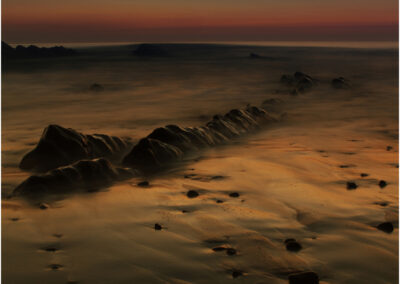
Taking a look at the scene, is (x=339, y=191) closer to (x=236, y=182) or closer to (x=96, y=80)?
(x=236, y=182)

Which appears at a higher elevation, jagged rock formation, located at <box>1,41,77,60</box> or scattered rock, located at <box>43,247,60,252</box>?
jagged rock formation, located at <box>1,41,77,60</box>

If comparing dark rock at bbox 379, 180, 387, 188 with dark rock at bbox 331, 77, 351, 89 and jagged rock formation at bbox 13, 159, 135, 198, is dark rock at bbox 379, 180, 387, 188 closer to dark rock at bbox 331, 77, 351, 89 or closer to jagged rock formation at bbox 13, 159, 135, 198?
jagged rock formation at bbox 13, 159, 135, 198

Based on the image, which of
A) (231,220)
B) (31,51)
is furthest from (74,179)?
(31,51)

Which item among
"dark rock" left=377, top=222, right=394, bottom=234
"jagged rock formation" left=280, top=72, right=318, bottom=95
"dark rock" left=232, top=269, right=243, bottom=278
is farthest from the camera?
"jagged rock formation" left=280, top=72, right=318, bottom=95

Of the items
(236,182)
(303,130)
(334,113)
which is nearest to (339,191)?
(236,182)

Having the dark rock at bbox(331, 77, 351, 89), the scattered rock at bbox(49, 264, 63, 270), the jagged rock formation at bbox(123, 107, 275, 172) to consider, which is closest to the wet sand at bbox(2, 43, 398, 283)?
the scattered rock at bbox(49, 264, 63, 270)

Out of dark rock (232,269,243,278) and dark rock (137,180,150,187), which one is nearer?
dark rock (232,269,243,278)

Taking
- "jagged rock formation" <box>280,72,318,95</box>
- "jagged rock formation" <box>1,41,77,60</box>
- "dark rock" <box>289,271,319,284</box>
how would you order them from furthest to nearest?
"jagged rock formation" <box>1,41,77,60</box> < "jagged rock formation" <box>280,72,318,95</box> < "dark rock" <box>289,271,319,284</box>

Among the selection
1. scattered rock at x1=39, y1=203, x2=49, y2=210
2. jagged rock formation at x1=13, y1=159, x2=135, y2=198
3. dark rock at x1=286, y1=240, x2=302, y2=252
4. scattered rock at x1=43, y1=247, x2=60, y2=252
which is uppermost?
jagged rock formation at x1=13, y1=159, x2=135, y2=198
